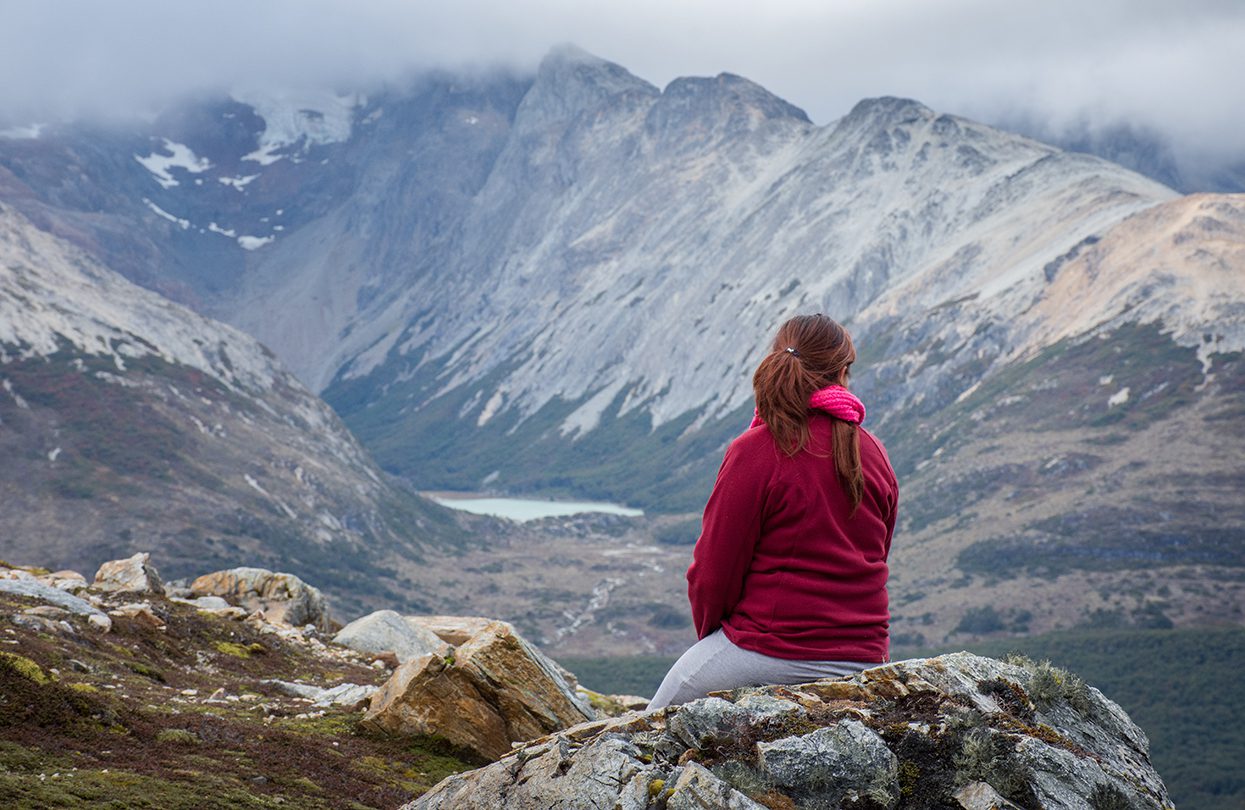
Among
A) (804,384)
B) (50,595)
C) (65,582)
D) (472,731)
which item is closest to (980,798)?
(804,384)

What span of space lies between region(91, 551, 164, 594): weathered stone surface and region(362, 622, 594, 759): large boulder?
1227 centimetres

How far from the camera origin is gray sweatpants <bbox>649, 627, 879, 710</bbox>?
1147cm

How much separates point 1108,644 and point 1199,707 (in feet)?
65.9

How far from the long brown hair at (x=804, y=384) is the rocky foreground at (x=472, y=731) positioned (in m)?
2.31

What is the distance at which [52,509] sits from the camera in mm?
181000

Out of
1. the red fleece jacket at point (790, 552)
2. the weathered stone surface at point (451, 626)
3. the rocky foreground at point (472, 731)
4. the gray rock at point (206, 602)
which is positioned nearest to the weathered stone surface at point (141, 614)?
the rocky foreground at point (472, 731)

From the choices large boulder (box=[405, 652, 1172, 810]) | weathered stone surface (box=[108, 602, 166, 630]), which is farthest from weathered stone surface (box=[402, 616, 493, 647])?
large boulder (box=[405, 652, 1172, 810])

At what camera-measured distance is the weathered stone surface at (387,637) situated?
3167 centimetres

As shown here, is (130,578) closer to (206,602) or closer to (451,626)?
(206,602)

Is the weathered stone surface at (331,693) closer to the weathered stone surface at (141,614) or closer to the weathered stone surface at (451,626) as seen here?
the weathered stone surface at (141,614)

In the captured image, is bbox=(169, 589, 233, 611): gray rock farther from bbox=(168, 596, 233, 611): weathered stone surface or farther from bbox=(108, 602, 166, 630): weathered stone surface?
bbox=(108, 602, 166, 630): weathered stone surface

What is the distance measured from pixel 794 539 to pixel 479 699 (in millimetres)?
10521

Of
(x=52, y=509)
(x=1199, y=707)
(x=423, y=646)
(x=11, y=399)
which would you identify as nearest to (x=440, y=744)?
(x=423, y=646)

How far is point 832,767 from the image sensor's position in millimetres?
10648
